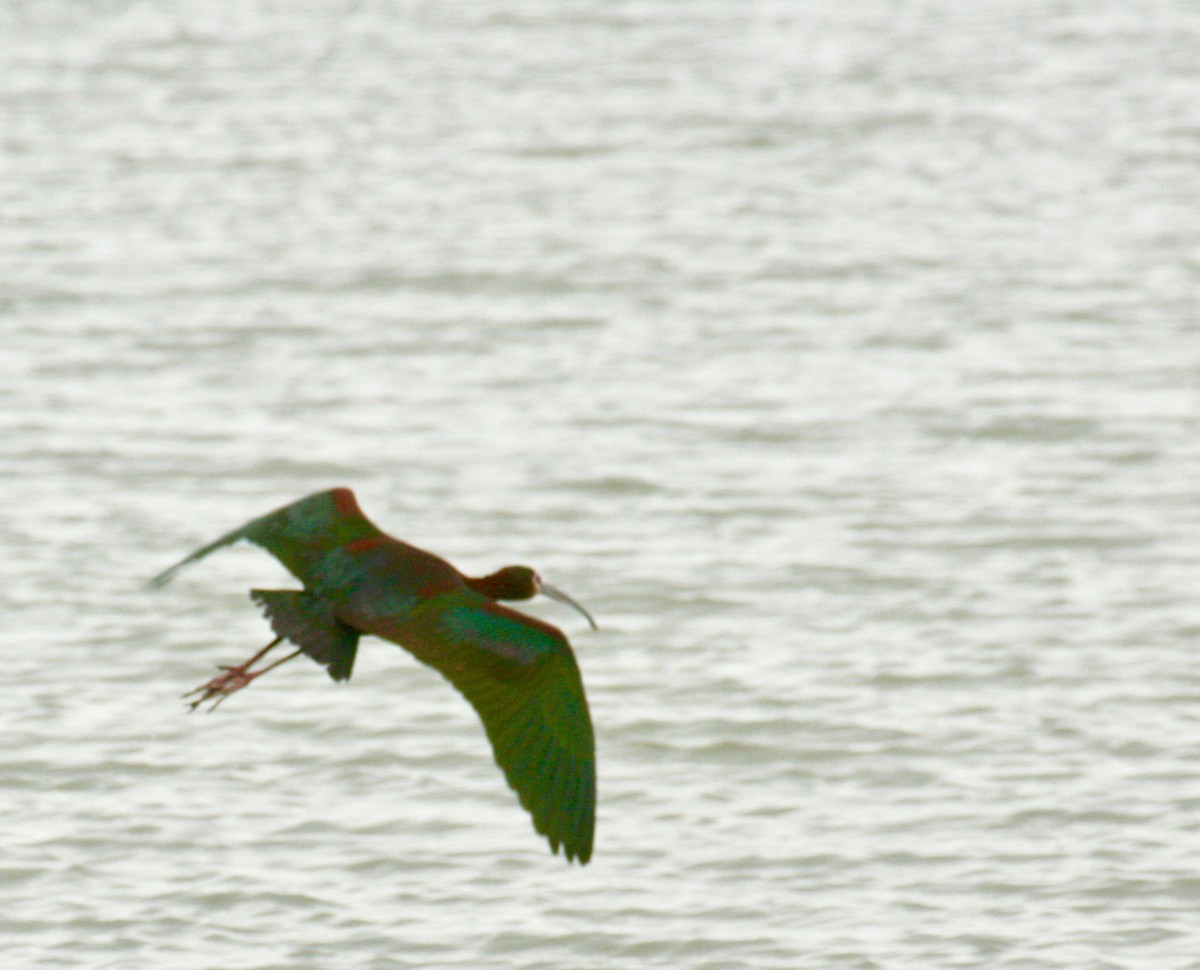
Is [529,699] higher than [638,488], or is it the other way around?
[529,699]

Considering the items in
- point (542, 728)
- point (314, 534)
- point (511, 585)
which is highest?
point (314, 534)

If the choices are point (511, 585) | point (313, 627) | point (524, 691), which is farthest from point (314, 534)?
point (524, 691)

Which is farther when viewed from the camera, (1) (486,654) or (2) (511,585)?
(2) (511,585)

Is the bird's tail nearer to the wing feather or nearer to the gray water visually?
the wing feather

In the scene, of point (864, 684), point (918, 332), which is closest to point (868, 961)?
point (864, 684)

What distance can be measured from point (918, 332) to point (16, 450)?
17.2 ft

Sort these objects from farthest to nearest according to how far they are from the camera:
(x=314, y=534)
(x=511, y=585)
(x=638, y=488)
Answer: (x=638, y=488)
(x=511, y=585)
(x=314, y=534)

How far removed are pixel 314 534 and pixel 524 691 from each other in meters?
0.81

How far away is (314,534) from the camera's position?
26.0 feet

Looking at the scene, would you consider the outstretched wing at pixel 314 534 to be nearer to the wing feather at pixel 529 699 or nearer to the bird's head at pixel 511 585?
the wing feather at pixel 529 699

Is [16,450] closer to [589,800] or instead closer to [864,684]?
[864,684]

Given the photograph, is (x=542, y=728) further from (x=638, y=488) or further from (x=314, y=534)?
(x=638, y=488)

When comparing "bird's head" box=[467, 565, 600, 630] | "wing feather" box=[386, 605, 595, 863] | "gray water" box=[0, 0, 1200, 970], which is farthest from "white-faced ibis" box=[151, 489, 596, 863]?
"gray water" box=[0, 0, 1200, 970]

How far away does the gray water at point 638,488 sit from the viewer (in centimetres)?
941
